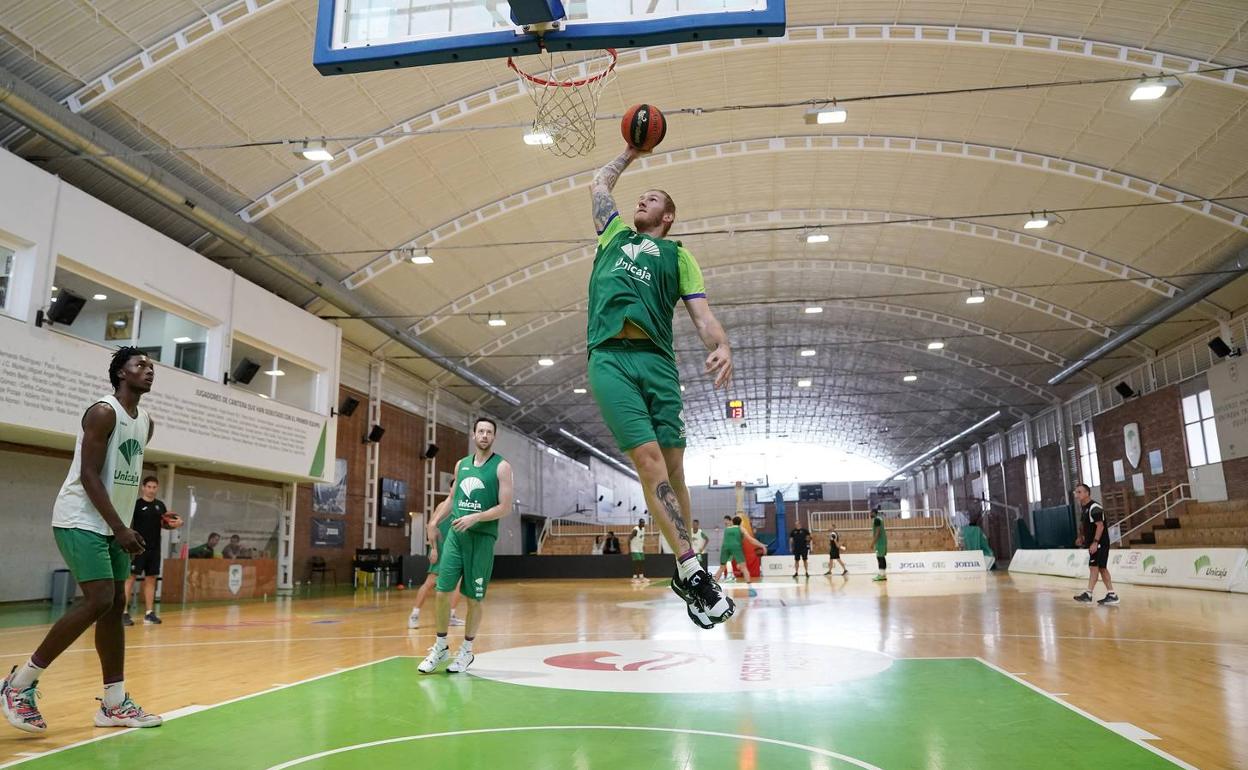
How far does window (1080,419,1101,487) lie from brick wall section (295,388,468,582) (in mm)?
26547

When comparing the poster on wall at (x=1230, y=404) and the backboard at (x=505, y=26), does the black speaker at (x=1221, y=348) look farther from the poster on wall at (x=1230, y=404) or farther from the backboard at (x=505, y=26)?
the backboard at (x=505, y=26)

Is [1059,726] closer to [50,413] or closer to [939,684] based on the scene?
[939,684]

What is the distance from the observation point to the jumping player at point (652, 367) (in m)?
3.41

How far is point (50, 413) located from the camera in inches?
522

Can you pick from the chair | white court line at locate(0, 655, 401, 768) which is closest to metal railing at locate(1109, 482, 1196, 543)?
the chair

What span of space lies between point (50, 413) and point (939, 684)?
14.0 metres

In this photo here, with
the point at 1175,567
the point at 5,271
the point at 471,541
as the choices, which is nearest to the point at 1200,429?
the point at 1175,567

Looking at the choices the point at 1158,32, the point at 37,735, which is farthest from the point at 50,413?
the point at 1158,32

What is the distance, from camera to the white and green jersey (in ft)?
14.7

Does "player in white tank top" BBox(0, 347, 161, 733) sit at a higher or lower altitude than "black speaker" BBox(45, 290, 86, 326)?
lower

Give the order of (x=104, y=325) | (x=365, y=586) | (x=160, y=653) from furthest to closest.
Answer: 1. (x=365, y=586)
2. (x=104, y=325)
3. (x=160, y=653)

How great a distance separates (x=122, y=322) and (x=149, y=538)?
6012mm

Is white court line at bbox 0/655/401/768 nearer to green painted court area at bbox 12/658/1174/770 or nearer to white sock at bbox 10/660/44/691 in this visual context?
green painted court area at bbox 12/658/1174/770

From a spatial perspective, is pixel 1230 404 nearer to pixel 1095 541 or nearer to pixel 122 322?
pixel 1095 541
